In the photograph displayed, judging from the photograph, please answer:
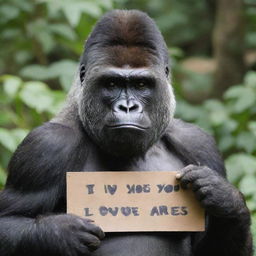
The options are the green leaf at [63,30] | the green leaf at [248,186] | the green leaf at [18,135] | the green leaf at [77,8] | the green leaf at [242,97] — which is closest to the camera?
the green leaf at [248,186]

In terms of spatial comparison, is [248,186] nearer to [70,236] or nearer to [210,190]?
[210,190]

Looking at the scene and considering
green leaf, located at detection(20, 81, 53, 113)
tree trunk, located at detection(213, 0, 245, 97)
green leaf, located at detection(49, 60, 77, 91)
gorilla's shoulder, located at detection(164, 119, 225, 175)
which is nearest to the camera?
gorilla's shoulder, located at detection(164, 119, 225, 175)

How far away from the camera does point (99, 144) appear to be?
3742 mm

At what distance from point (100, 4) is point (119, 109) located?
2531 millimetres

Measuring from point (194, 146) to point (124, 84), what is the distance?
0.65 metres

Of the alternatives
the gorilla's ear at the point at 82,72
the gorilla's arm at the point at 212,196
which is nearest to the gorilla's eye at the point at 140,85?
the gorilla's ear at the point at 82,72

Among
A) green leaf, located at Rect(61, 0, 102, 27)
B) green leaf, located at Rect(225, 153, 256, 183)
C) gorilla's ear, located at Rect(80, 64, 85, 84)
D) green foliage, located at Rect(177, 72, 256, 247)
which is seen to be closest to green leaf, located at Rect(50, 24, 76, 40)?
green leaf, located at Rect(61, 0, 102, 27)

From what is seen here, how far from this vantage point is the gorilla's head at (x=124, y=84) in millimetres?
3564

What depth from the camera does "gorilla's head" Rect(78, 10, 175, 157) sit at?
3564 mm

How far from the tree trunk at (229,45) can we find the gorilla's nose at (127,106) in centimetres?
562

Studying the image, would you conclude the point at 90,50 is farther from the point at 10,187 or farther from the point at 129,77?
the point at 10,187

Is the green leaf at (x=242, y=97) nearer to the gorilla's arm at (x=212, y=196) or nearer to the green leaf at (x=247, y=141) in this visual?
the green leaf at (x=247, y=141)

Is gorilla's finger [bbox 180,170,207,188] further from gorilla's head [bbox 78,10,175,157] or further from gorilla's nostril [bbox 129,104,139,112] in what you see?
gorilla's nostril [bbox 129,104,139,112]

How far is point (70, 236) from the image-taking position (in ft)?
11.2
